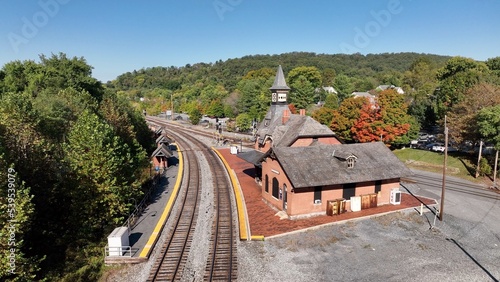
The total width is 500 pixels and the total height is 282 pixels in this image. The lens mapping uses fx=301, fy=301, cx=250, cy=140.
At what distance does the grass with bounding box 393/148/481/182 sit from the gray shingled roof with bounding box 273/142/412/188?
18.3 m

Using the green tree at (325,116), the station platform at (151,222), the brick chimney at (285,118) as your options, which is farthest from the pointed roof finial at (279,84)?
the station platform at (151,222)

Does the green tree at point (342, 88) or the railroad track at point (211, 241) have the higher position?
the green tree at point (342, 88)

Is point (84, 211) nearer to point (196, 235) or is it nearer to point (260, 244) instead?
point (196, 235)

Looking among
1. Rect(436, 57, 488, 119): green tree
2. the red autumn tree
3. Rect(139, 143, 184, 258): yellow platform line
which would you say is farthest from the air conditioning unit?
Rect(436, 57, 488, 119): green tree

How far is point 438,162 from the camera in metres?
46.2

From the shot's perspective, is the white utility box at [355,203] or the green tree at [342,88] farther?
the green tree at [342,88]

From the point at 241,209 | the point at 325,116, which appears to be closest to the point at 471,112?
the point at 325,116

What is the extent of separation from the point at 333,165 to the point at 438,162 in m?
28.6

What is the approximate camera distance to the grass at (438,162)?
41.2 metres

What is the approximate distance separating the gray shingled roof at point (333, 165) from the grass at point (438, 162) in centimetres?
1826

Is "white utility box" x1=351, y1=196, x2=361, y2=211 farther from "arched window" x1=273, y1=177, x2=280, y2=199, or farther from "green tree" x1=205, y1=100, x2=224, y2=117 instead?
"green tree" x1=205, y1=100, x2=224, y2=117

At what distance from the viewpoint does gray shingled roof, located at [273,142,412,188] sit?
83.5ft

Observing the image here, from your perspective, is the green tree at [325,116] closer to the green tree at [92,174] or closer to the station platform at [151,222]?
the station platform at [151,222]

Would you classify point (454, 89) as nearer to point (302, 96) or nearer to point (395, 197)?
point (302, 96)
